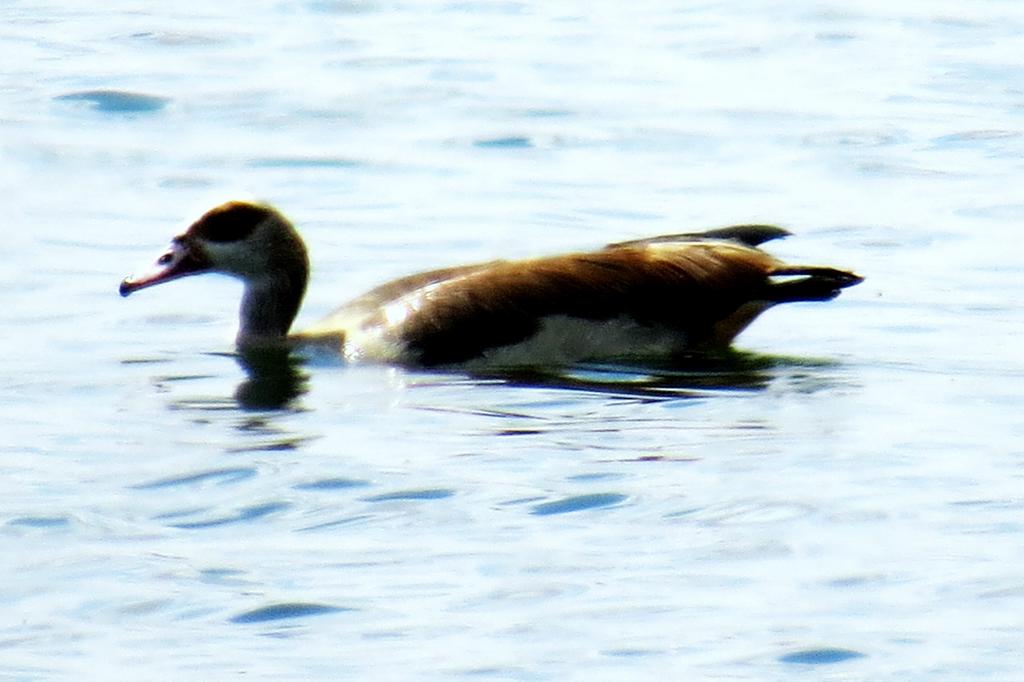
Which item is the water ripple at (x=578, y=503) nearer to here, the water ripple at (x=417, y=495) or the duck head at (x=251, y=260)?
Answer: the water ripple at (x=417, y=495)

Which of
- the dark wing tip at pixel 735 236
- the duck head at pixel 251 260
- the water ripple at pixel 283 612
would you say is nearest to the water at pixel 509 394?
the water ripple at pixel 283 612

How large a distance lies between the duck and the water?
0.22 metres

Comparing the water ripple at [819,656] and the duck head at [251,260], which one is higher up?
the duck head at [251,260]

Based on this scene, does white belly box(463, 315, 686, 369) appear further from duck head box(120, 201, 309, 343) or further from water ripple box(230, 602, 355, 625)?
water ripple box(230, 602, 355, 625)

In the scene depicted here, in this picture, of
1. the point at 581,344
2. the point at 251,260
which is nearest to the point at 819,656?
the point at 581,344

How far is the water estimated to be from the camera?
27.9 ft

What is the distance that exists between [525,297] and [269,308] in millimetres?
1391

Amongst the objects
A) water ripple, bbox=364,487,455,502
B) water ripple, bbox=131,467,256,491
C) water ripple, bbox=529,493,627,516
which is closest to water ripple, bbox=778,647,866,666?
water ripple, bbox=529,493,627,516

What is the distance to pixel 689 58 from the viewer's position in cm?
2159

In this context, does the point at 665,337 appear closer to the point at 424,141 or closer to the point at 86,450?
the point at 86,450

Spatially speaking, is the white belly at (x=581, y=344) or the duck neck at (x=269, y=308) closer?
the white belly at (x=581, y=344)

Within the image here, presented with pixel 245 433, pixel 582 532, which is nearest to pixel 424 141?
pixel 245 433

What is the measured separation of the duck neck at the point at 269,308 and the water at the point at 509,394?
0.16 metres

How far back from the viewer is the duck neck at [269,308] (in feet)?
42.8
